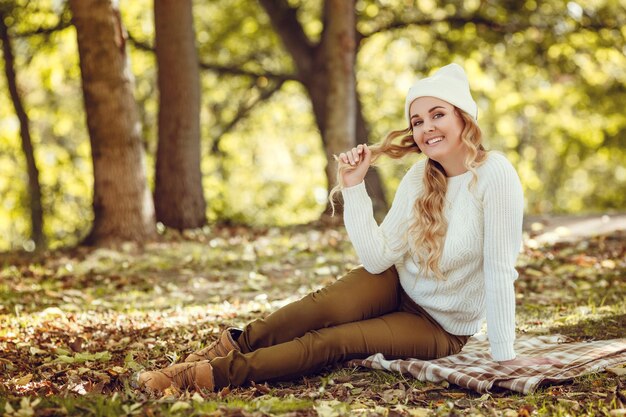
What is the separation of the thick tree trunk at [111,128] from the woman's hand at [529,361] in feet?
18.8

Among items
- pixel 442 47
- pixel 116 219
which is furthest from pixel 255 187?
pixel 116 219

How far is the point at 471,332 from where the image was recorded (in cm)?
417

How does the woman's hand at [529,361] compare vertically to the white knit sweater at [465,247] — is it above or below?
below

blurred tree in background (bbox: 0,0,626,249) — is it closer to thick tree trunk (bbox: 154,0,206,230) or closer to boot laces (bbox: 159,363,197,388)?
thick tree trunk (bbox: 154,0,206,230)

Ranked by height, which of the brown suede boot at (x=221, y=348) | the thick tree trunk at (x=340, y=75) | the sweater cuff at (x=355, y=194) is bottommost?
the brown suede boot at (x=221, y=348)

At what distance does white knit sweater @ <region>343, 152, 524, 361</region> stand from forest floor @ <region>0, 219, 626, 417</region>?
42cm

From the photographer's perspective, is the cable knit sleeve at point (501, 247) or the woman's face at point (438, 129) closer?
the cable knit sleeve at point (501, 247)

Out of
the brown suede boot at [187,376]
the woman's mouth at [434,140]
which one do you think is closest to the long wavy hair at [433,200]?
the woman's mouth at [434,140]

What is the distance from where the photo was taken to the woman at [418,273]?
374 centimetres

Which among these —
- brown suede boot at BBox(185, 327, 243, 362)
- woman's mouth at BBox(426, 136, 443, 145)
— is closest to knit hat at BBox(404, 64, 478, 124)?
woman's mouth at BBox(426, 136, 443, 145)

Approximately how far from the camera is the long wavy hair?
3908 mm

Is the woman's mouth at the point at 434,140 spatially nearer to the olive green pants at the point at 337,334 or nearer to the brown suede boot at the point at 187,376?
the olive green pants at the point at 337,334

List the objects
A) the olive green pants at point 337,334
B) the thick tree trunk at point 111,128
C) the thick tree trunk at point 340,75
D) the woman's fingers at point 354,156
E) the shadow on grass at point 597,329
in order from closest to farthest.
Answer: the olive green pants at point 337,334 < the woman's fingers at point 354,156 < the shadow on grass at point 597,329 < the thick tree trunk at point 111,128 < the thick tree trunk at point 340,75

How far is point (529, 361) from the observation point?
3.92 metres
